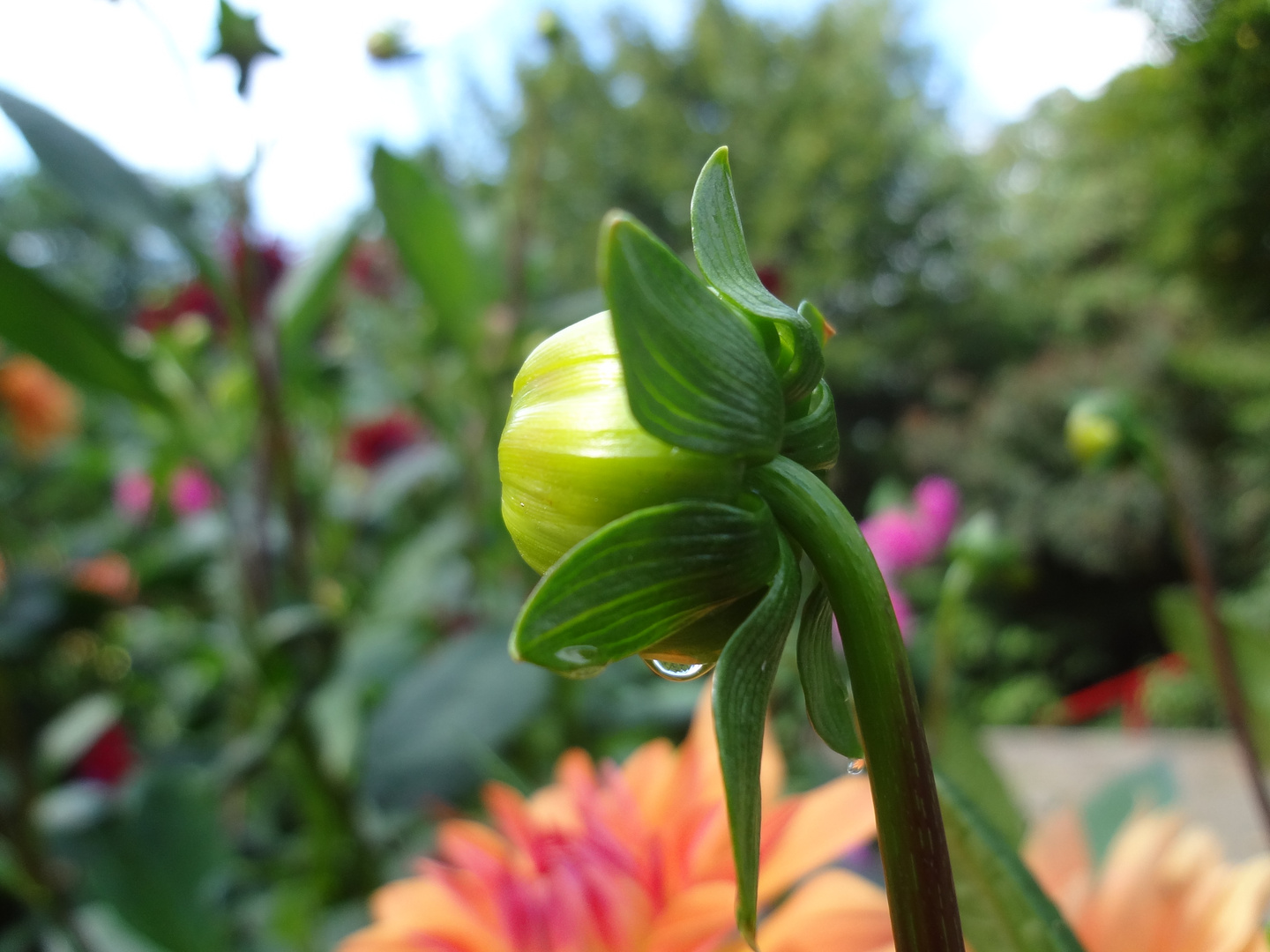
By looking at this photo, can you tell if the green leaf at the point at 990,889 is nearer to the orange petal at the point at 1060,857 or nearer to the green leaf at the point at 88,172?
the orange petal at the point at 1060,857

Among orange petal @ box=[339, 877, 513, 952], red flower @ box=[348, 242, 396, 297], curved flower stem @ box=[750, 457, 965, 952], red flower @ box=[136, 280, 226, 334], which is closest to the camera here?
curved flower stem @ box=[750, 457, 965, 952]

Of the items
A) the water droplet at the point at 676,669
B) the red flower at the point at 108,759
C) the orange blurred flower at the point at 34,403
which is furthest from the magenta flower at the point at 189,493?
the water droplet at the point at 676,669

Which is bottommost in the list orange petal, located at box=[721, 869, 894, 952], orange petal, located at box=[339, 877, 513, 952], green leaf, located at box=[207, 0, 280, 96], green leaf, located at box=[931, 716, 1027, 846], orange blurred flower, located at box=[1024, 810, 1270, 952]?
green leaf, located at box=[931, 716, 1027, 846]

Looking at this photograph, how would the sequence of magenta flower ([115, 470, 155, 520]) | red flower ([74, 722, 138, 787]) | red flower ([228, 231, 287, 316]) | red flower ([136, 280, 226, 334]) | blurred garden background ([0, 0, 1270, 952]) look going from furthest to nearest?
magenta flower ([115, 470, 155, 520]), red flower ([136, 280, 226, 334]), red flower ([74, 722, 138, 787]), red flower ([228, 231, 287, 316]), blurred garden background ([0, 0, 1270, 952])

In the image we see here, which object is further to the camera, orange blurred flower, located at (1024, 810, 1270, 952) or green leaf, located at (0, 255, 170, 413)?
green leaf, located at (0, 255, 170, 413)

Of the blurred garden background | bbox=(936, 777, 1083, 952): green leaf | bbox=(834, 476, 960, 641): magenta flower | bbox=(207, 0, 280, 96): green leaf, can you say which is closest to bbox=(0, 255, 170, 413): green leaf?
the blurred garden background

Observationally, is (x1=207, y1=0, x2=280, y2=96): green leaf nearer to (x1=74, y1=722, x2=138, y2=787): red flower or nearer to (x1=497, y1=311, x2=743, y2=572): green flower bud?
(x1=497, y1=311, x2=743, y2=572): green flower bud

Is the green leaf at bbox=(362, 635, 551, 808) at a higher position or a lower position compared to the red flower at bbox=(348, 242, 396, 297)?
lower
